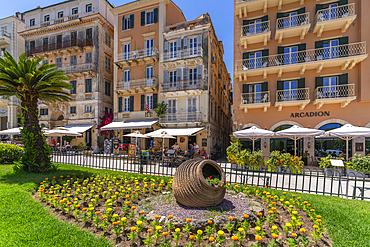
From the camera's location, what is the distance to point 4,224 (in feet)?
13.2

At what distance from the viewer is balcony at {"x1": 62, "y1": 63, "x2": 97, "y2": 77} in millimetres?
24656

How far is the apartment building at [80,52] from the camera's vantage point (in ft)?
81.5

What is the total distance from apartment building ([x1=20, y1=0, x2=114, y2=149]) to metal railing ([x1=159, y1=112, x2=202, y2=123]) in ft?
32.0

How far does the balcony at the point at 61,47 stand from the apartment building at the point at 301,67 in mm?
19190

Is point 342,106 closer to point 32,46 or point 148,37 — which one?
point 148,37

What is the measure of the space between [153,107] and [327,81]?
16951 millimetres

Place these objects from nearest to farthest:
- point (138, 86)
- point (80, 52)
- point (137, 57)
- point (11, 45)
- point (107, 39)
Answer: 1. point (137, 57)
2. point (138, 86)
3. point (80, 52)
4. point (107, 39)
5. point (11, 45)

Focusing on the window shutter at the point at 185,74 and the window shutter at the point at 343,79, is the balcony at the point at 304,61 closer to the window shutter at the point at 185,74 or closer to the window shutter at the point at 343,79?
the window shutter at the point at 343,79

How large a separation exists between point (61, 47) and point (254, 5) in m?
24.6

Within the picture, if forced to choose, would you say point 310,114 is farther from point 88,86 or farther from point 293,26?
point 88,86

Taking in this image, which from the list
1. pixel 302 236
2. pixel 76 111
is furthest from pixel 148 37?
pixel 302 236

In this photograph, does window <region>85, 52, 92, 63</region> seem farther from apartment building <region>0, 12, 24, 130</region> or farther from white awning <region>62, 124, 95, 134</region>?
apartment building <region>0, 12, 24, 130</region>

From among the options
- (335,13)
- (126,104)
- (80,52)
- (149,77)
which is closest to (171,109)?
(149,77)

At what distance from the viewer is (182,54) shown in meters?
Answer: 21.0
